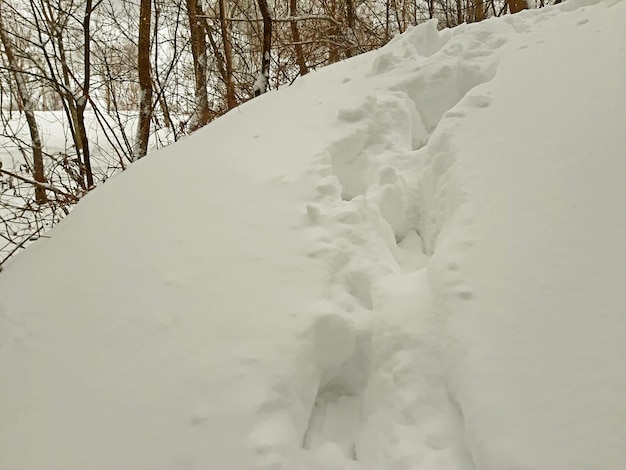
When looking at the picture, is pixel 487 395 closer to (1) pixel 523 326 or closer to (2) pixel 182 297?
(1) pixel 523 326

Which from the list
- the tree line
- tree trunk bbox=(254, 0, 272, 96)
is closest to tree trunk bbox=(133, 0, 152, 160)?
the tree line

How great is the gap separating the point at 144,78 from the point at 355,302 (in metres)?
3.88

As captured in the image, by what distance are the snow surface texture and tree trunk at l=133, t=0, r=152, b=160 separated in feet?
7.38

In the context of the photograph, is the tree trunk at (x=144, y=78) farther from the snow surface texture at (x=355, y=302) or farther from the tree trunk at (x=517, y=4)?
the tree trunk at (x=517, y=4)

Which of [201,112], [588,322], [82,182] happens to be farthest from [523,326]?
[201,112]

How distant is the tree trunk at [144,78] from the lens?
14.5 feet

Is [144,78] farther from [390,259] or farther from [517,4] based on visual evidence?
[517,4]

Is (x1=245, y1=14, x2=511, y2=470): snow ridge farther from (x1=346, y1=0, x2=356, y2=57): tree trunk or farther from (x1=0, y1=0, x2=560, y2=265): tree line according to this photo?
(x1=346, y1=0, x2=356, y2=57): tree trunk

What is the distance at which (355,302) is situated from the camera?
61.8 inches

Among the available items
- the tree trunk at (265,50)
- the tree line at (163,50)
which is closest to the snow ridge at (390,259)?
the tree trunk at (265,50)

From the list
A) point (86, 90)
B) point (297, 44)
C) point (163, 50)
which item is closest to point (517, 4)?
point (297, 44)

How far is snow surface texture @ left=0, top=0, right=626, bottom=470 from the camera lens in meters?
1.15

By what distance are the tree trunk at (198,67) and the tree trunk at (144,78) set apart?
18.6 inches

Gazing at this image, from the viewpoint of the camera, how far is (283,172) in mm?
2234
